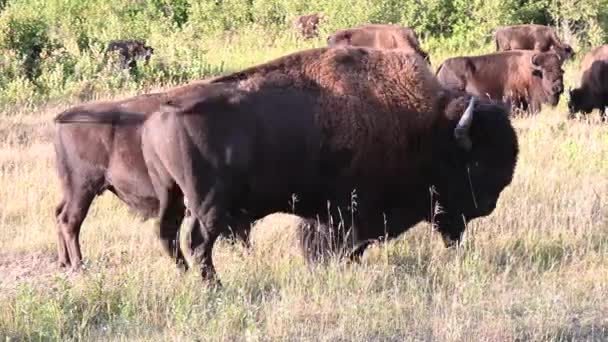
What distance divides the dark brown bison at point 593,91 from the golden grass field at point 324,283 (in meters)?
7.51

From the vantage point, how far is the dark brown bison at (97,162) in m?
7.13

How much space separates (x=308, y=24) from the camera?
2925 centimetres

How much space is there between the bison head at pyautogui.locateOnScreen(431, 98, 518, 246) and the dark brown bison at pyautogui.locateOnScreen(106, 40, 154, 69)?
11.4 m

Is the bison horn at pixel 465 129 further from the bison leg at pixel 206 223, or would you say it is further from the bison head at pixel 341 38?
the bison head at pixel 341 38

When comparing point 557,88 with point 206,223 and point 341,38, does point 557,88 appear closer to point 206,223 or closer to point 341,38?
point 341,38

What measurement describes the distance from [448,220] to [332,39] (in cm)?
1342

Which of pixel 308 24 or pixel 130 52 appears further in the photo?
pixel 308 24

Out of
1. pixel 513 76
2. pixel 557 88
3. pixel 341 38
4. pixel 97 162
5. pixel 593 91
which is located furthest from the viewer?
pixel 341 38

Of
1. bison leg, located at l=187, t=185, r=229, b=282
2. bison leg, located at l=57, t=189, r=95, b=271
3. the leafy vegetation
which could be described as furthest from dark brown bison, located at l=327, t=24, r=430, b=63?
bison leg, located at l=187, t=185, r=229, b=282

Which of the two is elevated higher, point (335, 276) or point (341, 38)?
point (335, 276)

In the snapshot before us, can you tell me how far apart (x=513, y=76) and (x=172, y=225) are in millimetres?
11199

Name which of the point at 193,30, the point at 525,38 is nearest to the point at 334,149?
the point at 525,38

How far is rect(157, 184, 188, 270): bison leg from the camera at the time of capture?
659 centimetres

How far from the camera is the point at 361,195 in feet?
21.8
